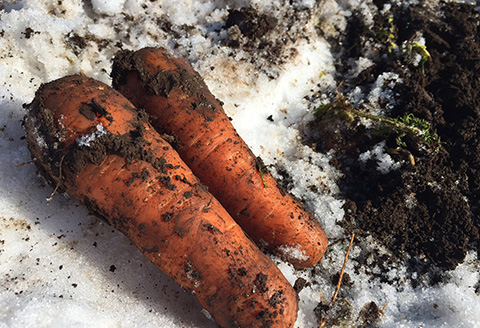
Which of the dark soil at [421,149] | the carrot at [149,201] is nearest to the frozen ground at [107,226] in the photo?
the dark soil at [421,149]

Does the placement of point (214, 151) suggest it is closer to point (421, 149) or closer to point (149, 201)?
point (149, 201)

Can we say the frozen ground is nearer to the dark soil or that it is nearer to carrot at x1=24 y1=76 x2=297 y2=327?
the dark soil

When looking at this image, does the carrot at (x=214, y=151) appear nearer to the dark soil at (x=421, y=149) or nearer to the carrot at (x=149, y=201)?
the carrot at (x=149, y=201)

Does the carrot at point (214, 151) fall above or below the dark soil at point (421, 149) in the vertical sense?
below

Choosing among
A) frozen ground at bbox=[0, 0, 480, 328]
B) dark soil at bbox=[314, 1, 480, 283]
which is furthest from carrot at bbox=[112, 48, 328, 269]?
dark soil at bbox=[314, 1, 480, 283]

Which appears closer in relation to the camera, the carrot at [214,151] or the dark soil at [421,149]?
the carrot at [214,151]

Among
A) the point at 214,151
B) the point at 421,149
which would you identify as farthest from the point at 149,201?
the point at 421,149
